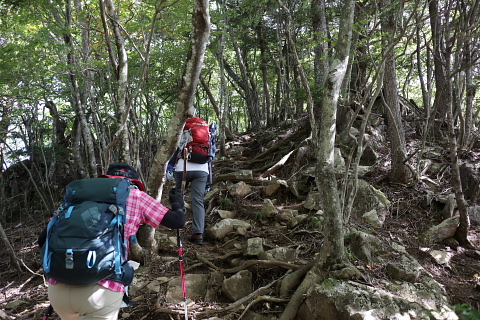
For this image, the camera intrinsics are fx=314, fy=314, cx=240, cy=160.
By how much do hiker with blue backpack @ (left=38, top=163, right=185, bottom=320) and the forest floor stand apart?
1.49 meters

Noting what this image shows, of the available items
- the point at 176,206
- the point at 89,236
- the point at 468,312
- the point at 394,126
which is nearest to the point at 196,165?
the point at 176,206

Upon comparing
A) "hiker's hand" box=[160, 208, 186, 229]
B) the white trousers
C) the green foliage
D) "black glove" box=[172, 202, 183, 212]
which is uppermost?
"black glove" box=[172, 202, 183, 212]

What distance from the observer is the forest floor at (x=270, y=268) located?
3760 millimetres

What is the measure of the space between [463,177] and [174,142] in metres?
5.99

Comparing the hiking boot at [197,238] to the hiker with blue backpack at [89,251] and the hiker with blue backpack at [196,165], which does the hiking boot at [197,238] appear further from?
the hiker with blue backpack at [89,251]

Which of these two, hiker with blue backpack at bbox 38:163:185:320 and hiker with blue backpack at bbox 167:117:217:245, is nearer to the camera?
hiker with blue backpack at bbox 38:163:185:320

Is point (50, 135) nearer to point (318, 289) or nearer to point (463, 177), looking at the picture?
point (318, 289)

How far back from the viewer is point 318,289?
322cm

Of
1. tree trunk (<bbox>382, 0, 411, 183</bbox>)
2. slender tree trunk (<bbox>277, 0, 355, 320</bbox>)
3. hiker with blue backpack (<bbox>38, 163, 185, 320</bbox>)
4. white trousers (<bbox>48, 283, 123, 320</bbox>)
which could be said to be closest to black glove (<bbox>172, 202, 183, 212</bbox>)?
hiker with blue backpack (<bbox>38, 163, 185, 320</bbox>)

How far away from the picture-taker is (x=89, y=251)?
2.23m

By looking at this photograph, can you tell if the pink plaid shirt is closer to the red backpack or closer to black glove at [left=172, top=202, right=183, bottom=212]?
black glove at [left=172, top=202, right=183, bottom=212]

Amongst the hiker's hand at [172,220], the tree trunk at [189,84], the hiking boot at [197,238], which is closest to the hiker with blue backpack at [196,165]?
the hiking boot at [197,238]

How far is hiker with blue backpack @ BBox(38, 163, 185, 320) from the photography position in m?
2.23

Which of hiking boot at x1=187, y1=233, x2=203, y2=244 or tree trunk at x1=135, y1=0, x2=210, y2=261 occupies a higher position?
tree trunk at x1=135, y1=0, x2=210, y2=261
